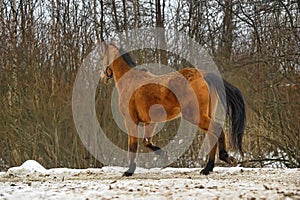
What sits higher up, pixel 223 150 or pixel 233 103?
pixel 233 103

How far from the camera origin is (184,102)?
666 cm

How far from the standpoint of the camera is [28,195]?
4.48 metres

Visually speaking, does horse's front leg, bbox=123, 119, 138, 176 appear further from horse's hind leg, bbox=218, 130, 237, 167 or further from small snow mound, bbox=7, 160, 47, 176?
small snow mound, bbox=7, 160, 47, 176

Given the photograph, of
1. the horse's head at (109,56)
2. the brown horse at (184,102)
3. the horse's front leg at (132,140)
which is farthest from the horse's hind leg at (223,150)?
the horse's head at (109,56)

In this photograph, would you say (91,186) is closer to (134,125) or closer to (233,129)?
(134,125)

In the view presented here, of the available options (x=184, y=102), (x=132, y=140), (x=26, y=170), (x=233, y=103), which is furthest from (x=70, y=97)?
(x=233, y=103)

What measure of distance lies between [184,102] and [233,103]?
27.9 inches

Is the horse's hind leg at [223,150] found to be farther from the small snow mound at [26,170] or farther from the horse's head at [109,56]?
the small snow mound at [26,170]

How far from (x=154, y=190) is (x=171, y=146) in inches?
210

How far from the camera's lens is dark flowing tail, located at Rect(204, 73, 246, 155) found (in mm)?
6617

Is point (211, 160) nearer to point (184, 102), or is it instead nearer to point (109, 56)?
point (184, 102)

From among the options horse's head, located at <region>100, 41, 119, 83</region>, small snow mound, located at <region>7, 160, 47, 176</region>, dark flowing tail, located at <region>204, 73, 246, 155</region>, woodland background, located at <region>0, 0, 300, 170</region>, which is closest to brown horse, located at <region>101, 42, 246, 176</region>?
dark flowing tail, located at <region>204, 73, 246, 155</region>

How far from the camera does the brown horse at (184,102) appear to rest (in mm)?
6590

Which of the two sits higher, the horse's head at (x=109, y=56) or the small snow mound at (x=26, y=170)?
the horse's head at (x=109, y=56)
